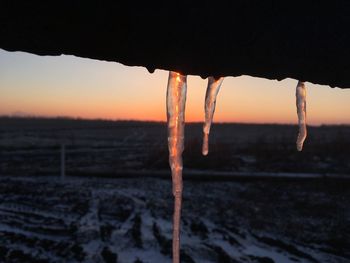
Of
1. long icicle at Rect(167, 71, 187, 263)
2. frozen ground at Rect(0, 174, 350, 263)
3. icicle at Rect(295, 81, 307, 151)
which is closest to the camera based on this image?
long icicle at Rect(167, 71, 187, 263)

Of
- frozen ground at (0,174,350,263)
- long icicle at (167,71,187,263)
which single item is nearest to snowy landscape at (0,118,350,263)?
frozen ground at (0,174,350,263)

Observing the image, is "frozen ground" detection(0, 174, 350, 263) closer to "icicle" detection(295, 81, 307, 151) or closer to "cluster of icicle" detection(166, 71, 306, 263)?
Answer: "cluster of icicle" detection(166, 71, 306, 263)

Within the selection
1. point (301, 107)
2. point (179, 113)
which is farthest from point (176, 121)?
point (301, 107)

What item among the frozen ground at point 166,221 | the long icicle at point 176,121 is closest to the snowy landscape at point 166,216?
the frozen ground at point 166,221

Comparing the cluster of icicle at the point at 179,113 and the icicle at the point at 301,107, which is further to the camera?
the icicle at the point at 301,107

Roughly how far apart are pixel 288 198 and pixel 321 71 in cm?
1153

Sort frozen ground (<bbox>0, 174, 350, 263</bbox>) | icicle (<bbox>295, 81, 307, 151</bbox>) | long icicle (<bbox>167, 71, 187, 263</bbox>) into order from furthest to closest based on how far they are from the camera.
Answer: frozen ground (<bbox>0, 174, 350, 263</bbox>)
icicle (<bbox>295, 81, 307, 151</bbox>)
long icicle (<bbox>167, 71, 187, 263</bbox>)

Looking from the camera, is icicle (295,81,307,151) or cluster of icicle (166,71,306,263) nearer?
cluster of icicle (166,71,306,263)

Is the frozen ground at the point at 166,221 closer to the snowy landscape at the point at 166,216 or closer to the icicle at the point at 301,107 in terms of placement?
the snowy landscape at the point at 166,216

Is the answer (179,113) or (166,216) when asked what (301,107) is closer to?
(179,113)

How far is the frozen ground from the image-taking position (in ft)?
22.1

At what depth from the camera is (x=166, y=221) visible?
870 cm

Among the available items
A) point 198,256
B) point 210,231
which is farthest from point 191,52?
point 210,231

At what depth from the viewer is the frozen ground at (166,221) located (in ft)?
22.1
